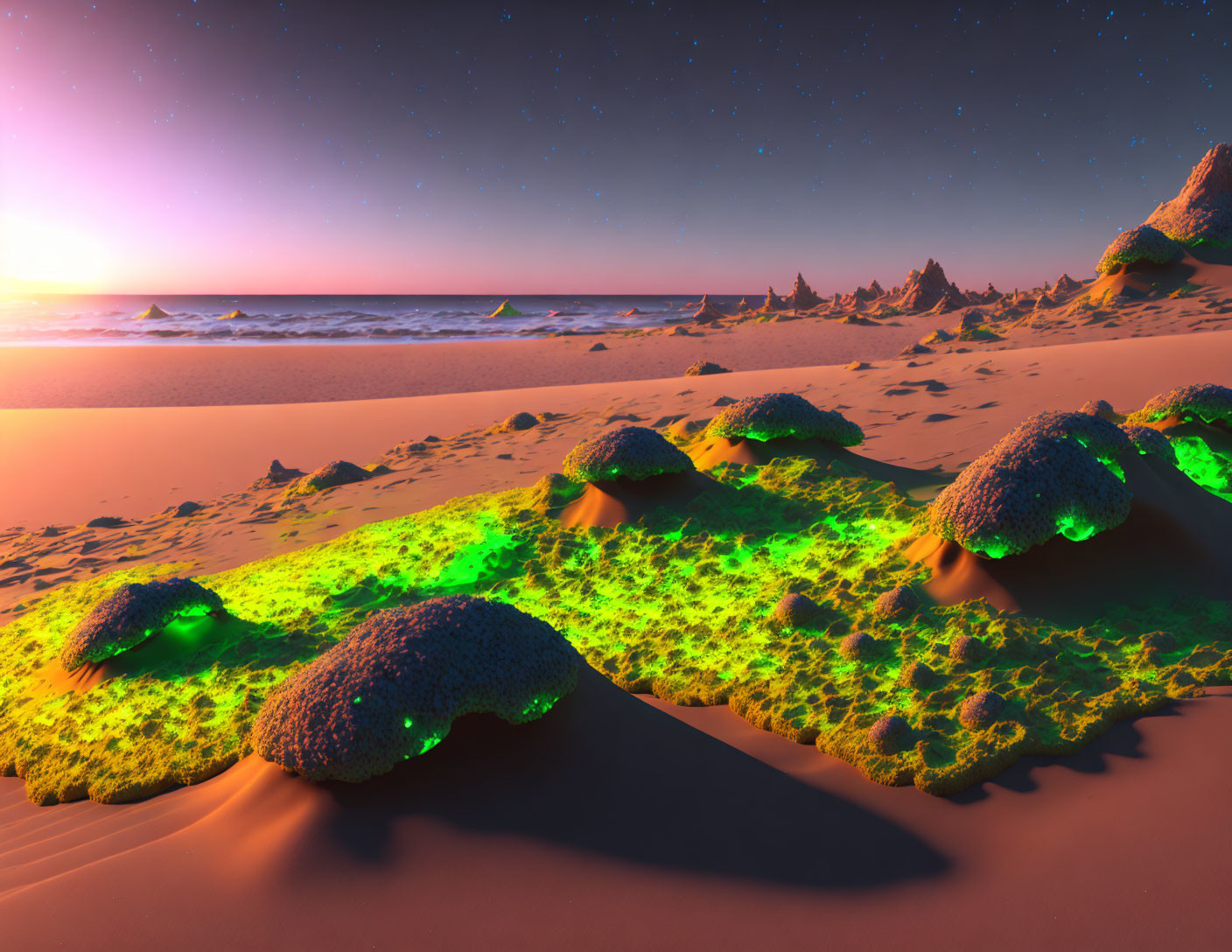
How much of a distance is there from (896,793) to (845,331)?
3353 cm

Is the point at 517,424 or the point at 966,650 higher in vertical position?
the point at 966,650

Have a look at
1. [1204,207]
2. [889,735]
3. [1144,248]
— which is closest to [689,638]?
[889,735]

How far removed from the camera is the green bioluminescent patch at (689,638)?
448 centimetres

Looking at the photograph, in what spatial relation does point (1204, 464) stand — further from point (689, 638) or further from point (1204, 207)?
point (1204, 207)

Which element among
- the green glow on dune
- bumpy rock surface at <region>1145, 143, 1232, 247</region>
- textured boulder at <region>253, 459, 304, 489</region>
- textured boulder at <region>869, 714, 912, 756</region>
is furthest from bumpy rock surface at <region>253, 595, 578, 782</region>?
bumpy rock surface at <region>1145, 143, 1232, 247</region>

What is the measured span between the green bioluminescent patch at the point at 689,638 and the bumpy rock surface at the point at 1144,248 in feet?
67.9

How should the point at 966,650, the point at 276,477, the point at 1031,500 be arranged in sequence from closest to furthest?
the point at 966,650, the point at 1031,500, the point at 276,477

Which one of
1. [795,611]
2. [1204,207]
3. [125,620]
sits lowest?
[125,620]

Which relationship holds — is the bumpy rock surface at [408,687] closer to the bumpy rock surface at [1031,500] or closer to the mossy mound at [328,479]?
the bumpy rock surface at [1031,500]

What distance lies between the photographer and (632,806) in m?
3.69

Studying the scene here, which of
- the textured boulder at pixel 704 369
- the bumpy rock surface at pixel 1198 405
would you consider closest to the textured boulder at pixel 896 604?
the bumpy rock surface at pixel 1198 405

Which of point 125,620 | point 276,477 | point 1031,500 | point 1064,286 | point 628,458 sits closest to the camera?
point 1031,500

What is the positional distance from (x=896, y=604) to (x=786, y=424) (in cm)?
419

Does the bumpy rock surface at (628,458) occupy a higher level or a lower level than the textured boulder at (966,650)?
higher
